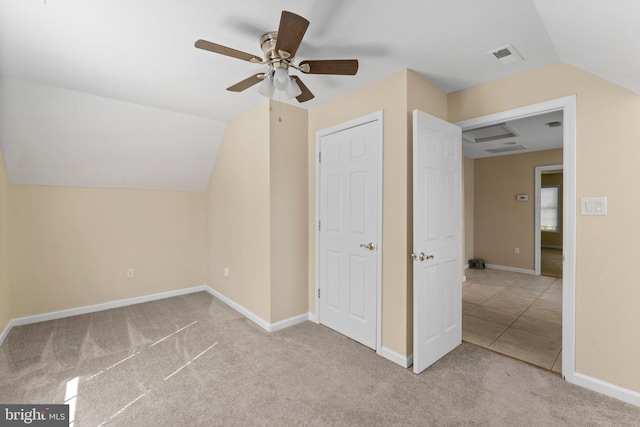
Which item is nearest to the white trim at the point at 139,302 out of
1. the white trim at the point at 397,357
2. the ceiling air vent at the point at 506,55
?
the white trim at the point at 397,357

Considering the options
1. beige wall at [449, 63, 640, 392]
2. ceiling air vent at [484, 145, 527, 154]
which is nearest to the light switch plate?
beige wall at [449, 63, 640, 392]

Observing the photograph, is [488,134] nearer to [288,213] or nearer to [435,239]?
[435,239]

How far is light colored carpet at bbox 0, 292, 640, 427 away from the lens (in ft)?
6.07

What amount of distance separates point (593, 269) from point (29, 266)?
214 inches

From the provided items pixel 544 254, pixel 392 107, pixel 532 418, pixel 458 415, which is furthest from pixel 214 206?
pixel 544 254

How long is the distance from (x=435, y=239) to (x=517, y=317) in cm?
196

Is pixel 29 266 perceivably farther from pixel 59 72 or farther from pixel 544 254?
pixel 544 254

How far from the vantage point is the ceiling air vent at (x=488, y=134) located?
420cm

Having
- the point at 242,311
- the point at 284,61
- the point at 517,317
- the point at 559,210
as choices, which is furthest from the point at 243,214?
the point at 559,210

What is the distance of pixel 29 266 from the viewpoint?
3314 millimetres

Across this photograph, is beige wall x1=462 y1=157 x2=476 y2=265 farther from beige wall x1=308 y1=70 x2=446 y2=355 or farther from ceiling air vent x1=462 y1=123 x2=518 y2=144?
beige wall x1=308 y1=70 x2=446 y2=355

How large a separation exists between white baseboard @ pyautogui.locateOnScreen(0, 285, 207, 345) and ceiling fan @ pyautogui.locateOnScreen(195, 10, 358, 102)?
11.0ft

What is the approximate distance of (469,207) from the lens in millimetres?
6262

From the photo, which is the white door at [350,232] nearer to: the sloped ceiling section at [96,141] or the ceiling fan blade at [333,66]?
the ceiling fan blade at [333,66]
